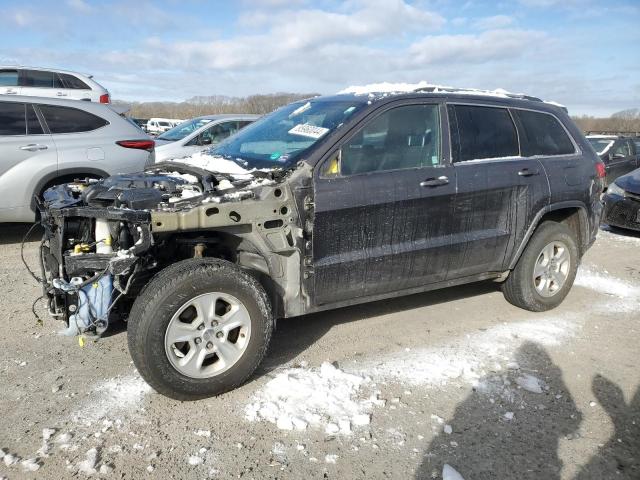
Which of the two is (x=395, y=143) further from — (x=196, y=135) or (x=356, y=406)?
(x=196, y=135)

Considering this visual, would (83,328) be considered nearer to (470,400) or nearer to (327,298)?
(327,298)

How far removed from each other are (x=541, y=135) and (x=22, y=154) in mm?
5451

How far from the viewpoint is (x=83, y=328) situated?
3.07m

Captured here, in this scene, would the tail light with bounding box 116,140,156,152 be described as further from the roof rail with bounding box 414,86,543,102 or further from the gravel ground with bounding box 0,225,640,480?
the roof rail with bounding box 414,86,543,102

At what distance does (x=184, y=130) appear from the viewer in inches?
378

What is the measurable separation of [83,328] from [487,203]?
2.97m

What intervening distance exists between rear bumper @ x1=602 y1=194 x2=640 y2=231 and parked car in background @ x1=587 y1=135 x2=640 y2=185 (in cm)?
362

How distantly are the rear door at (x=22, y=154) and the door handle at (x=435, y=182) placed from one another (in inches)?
174

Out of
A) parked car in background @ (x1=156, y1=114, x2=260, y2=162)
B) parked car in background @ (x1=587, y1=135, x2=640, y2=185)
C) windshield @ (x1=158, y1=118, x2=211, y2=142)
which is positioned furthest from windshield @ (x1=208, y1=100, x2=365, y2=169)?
parked car in background @ (x1=587, y1=135, x2=640, y2=185)

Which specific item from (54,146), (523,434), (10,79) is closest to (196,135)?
(54,146)

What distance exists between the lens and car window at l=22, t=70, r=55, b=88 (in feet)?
32.2

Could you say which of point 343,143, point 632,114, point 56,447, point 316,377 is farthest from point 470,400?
point 632,114

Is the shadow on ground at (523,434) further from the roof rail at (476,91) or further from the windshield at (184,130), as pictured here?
the windshield at (184,130)

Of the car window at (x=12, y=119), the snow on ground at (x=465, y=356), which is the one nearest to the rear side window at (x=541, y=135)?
the snow on ground at (x=465, y=356)
